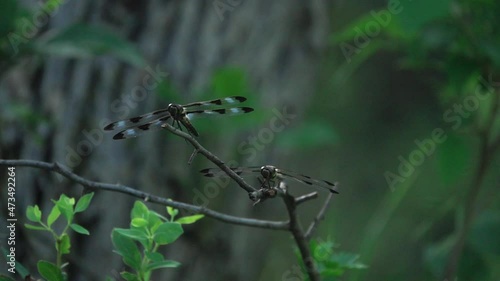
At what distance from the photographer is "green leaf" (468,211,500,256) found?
169 cm

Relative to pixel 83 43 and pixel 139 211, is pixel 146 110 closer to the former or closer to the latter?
pixel 83 43

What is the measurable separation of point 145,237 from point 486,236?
1.15 metres

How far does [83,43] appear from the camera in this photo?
5.64 ft

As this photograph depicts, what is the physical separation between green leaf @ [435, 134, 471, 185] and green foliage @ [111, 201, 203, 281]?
1.11 m

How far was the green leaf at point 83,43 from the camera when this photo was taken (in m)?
1.70

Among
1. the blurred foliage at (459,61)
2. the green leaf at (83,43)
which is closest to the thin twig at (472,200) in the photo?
the blurred foliage at (459,61)

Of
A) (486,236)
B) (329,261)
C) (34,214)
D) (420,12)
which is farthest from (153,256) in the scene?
(486,236)

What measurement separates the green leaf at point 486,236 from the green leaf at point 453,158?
124 millimetres

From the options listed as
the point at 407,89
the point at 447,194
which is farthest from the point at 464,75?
the point at 407,89

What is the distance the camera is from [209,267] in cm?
230

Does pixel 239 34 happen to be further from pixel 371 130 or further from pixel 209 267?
pixel 371 130

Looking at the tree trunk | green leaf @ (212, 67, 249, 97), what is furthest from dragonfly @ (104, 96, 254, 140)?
the tree trunk

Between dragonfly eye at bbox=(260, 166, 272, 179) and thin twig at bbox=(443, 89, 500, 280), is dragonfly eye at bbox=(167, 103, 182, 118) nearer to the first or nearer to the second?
dragonfly eye at bbox=(260, 166, 272, 179)

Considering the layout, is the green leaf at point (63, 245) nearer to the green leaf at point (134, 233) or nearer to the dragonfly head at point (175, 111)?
the green leaf at point (134, 233)
